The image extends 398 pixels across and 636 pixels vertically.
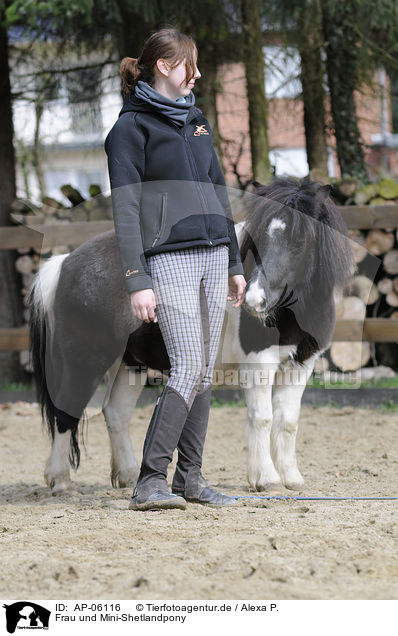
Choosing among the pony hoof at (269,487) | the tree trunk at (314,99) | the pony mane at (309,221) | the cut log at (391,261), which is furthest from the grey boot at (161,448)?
the tree trunk at (314,99)

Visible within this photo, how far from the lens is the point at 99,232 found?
6.63 m

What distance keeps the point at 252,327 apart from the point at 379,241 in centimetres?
340

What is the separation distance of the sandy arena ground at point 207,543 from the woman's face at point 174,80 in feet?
5.24

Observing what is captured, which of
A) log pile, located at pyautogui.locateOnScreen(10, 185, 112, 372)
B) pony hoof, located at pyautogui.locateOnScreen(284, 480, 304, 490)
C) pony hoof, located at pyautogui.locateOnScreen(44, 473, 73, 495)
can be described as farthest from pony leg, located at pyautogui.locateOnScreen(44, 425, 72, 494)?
log pile, located at pyautogui.locateOnScreen(10, 185, 112, 372)

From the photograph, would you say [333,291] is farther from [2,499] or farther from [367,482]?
[2,499]

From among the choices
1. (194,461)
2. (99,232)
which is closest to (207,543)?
(194,461)

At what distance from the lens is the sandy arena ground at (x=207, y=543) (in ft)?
6.55

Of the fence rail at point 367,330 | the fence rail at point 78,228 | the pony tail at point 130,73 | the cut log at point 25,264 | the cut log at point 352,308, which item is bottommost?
the fence rail at point 367,330

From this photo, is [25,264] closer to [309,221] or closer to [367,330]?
[367,330]

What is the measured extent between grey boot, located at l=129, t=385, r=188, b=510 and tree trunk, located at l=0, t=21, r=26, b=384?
16.3 feet

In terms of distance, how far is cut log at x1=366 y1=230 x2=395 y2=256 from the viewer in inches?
262

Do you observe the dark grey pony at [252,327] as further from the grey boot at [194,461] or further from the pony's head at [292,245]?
the grey boot at [194,461]

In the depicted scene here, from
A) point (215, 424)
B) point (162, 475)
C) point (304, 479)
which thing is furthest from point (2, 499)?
point (215, 424)

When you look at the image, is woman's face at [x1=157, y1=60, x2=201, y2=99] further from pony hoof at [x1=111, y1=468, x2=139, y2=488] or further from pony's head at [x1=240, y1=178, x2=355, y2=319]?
pony hoof at [x1=111, y1=468, x2=139, y2=488]
